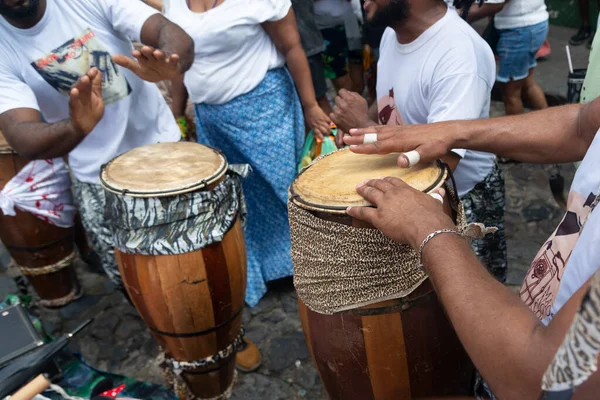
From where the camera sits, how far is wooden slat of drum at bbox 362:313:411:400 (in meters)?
1.50

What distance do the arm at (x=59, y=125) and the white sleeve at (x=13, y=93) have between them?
1.1 inches

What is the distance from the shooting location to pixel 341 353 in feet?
5.23

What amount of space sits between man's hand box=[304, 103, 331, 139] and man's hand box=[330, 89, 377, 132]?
0.65 metres

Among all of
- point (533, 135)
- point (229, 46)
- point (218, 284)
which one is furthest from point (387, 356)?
point (229, 46)

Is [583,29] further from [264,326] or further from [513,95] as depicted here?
[264,326]

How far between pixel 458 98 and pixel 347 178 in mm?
541

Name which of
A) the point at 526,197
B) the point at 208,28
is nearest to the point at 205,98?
the point at 208,28

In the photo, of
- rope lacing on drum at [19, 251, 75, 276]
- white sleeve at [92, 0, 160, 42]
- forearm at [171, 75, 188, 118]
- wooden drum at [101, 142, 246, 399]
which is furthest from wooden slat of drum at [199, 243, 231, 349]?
forearm at [171, 75, 188, 118]

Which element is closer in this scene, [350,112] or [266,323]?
[350,112]

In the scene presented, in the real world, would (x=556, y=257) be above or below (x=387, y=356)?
above

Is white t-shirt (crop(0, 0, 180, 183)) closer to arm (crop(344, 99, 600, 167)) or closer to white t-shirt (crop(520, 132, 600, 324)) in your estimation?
arm (crop(344, 99, 600, 167))

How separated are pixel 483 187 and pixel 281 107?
1253mm

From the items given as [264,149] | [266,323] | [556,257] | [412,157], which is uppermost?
[412,157]

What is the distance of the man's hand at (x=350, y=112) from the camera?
7.33 feet
